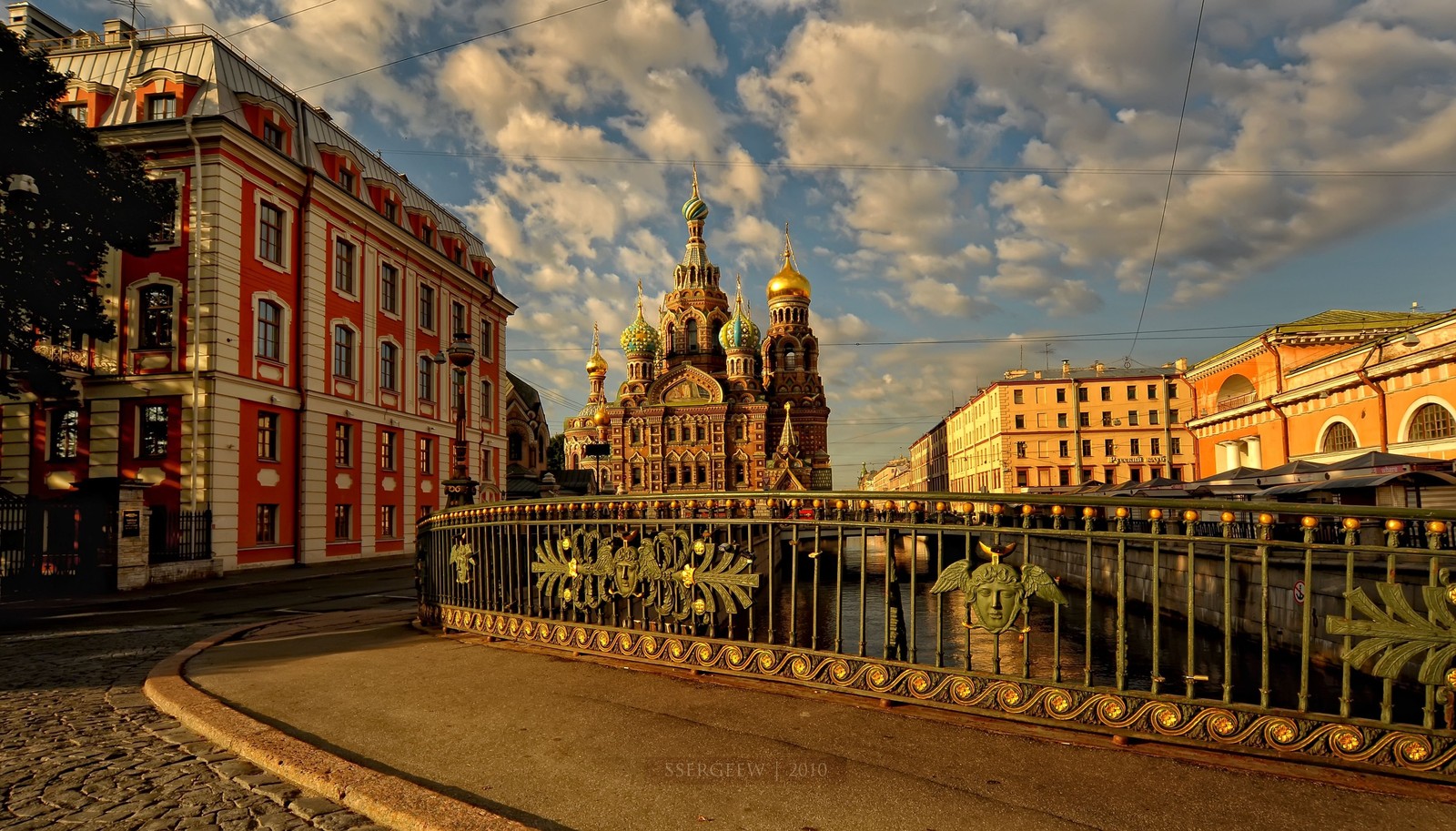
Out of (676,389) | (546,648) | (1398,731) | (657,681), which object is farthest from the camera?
(676,389)

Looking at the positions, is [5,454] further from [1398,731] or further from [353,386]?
[1398,731]

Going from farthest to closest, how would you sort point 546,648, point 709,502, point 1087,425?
point 1087,425, point 546,648, point 709,502

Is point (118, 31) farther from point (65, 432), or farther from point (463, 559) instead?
point (463, 559)

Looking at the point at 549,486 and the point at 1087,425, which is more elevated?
the point at 1087,425

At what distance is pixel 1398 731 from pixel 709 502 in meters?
4.19

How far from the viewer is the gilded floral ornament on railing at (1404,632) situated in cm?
356

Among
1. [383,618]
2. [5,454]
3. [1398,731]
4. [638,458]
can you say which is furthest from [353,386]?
[638,458]

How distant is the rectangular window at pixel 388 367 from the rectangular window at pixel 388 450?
5.24 ft

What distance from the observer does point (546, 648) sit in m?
6.73

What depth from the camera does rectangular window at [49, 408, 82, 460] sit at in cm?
2012

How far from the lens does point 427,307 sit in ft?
102

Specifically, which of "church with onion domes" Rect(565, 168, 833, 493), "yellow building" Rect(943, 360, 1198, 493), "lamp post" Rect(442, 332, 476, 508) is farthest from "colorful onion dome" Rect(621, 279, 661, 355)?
"lamp post" Rect(442, 332, 476, 508)

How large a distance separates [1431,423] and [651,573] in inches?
1058

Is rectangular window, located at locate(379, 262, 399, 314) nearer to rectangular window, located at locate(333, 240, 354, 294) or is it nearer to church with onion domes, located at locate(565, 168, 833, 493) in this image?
rectangular window, located at locate(333, 240, 354, 294)
